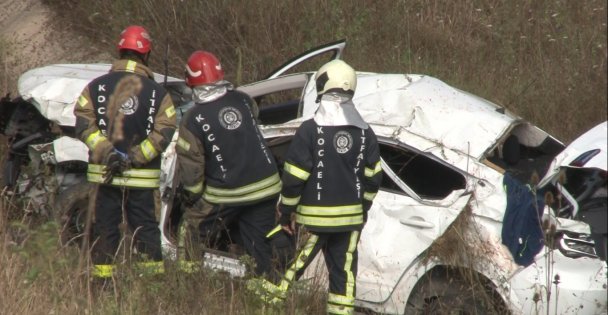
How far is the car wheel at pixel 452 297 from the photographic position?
5438 mm

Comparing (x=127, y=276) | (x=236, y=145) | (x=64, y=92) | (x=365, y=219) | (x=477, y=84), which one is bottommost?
(x=127, y=276)

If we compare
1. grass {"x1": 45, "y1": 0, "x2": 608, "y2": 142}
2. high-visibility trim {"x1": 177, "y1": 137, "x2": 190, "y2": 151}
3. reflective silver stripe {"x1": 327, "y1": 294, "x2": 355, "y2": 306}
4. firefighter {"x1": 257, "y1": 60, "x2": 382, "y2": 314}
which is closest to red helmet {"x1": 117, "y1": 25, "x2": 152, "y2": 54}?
high-visibility trim {"x1": 177, "y1": 137, "x2": 190, "y2": 151}

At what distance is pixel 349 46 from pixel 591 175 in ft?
21.5

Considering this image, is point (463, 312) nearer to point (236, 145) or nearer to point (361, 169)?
point (361, 169)

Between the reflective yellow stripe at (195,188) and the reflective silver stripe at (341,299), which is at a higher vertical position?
the reflective yellow stripe at (195,188)

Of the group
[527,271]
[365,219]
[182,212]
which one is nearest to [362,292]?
[365,219]

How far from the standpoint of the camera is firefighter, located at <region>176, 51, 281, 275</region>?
5.78 meters

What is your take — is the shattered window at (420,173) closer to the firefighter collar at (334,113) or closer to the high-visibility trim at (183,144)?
the firefighter collar at (334,113)

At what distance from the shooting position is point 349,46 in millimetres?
10758

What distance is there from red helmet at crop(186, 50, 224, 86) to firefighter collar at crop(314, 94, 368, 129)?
823 mm

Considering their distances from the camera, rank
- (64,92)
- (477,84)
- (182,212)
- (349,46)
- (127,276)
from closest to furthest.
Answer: (127,276) → (182,212) → (64,92) → (477,84) → (349,46)

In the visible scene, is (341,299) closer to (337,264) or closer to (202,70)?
(337,264)

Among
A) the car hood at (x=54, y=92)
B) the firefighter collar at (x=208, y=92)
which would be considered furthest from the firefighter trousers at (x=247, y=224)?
the car hood at (x=54, y=92)

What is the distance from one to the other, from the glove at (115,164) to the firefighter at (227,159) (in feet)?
1.27
